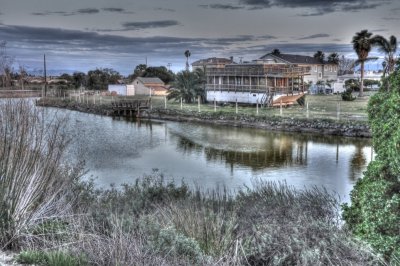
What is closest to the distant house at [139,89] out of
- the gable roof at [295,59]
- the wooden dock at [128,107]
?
the gable roof at [295,59]

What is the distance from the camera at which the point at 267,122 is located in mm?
35344

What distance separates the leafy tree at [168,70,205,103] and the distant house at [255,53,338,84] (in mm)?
20188

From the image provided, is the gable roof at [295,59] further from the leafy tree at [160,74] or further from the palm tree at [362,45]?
→ the leafy tree at [160,74]

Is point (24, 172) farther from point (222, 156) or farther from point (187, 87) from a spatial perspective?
point (187, 87)

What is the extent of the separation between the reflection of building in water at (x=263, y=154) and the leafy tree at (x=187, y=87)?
82.5 ft

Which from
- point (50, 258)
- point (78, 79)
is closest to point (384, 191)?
point (50, 258)

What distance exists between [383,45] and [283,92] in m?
16.9

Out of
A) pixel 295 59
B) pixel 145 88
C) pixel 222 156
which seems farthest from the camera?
pixel 145 88

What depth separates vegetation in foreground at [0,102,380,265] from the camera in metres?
5.81

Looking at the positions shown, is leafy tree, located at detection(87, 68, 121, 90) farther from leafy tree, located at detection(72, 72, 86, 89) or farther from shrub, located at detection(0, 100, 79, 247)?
shrub, located at detection(0, 100, 79, 247)

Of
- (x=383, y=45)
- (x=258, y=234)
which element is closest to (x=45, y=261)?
(x=258, y=234)

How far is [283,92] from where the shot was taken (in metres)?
44.6

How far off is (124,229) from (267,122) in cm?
2936

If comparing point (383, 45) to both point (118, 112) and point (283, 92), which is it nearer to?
point (283, 92)
